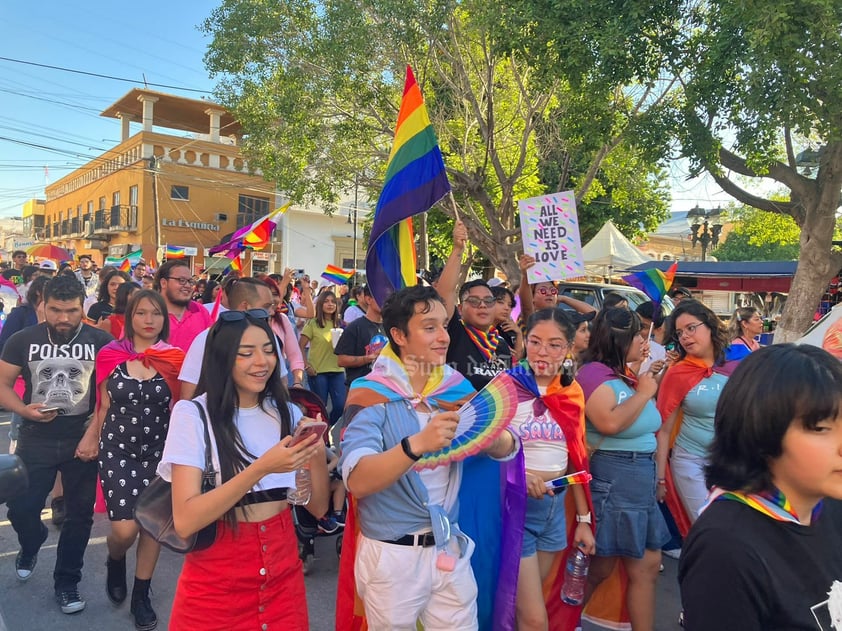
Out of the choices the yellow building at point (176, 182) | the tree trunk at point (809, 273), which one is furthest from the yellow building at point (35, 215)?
the tree trunk at point (809, 273)

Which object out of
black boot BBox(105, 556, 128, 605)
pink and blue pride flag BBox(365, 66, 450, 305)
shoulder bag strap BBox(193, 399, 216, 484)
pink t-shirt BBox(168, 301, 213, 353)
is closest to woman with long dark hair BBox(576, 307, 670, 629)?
pink and blue pride flag BBox(365, 66, 450, 305)

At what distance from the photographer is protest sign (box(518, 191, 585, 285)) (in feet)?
20.1

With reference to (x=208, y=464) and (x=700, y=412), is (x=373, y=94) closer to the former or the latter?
(x=700, y=412)

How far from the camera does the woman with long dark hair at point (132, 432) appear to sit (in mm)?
3559

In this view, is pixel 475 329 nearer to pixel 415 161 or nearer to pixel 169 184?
pixel 415 161

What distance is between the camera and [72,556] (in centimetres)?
385

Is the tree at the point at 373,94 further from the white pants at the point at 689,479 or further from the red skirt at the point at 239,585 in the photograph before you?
the red skirt at the point at 239,585

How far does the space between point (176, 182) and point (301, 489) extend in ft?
112

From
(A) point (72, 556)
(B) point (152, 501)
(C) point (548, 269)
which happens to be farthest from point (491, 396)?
(C) point (548, 269)

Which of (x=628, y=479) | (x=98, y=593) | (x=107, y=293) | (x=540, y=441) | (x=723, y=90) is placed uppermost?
(x=723, y=90)

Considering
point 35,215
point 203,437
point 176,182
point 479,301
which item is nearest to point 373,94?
point 479,301

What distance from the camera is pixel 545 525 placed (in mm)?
3131

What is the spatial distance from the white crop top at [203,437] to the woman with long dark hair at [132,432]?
1.43 metres

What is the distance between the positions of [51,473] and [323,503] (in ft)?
7.77
